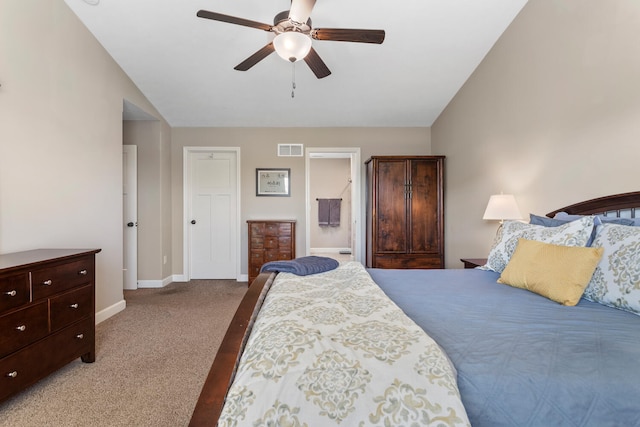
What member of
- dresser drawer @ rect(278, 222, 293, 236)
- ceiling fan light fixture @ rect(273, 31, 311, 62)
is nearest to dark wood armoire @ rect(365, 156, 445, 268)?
dresser drawer @ rect(278, 222, 293, 236)

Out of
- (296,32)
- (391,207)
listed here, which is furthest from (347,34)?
(391,207)

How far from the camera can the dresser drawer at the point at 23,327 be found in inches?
62.6

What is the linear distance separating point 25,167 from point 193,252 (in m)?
2.64

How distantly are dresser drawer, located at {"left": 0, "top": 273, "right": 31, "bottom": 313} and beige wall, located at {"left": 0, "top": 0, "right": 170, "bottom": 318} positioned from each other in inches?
25.2

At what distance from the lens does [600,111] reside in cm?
194

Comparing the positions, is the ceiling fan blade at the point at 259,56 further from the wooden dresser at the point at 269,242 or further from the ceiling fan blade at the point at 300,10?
the wooden dresser at the point at 269,242

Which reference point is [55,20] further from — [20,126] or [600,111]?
[600,111]

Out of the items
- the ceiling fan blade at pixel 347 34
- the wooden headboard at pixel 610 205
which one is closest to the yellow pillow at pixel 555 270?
the wooden headboard at pixel 610 205

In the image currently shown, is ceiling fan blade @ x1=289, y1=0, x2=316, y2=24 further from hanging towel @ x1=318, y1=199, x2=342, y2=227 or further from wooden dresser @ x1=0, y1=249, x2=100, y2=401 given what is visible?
hanging towel @ x1=318, y1=199, x2=342, y2=227

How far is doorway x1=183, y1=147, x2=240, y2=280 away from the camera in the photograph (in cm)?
465

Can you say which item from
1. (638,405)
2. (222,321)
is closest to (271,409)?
(638,405)

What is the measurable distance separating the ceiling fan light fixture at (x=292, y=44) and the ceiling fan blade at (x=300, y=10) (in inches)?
3.4

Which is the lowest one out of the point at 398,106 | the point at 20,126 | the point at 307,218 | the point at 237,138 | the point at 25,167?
the point at 307,218

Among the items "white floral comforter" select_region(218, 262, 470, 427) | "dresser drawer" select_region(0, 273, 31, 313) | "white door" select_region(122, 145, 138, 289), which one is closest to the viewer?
"white floral comforter" select_region(218, 262, 470, 427)
